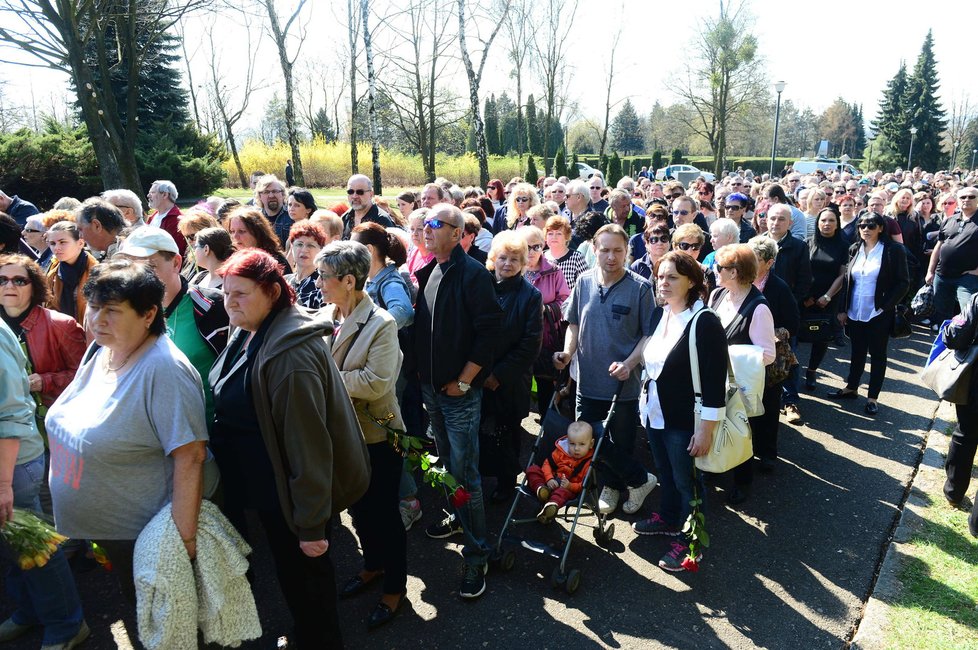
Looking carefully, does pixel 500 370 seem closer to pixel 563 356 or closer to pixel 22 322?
pixel 563 356

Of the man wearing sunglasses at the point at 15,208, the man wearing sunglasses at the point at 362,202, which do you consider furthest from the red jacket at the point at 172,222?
the man wearing sunglasses at the point at 15,208

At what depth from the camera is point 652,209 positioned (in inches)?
248

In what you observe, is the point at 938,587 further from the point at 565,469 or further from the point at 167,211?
the point at 167,211

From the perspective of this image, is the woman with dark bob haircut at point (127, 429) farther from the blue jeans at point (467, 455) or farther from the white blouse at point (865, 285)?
the white blouse at point (865, 285)

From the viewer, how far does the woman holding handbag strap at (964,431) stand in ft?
13.9

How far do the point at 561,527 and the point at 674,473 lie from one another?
2.96 ft

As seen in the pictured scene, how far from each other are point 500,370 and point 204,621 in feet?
7.14

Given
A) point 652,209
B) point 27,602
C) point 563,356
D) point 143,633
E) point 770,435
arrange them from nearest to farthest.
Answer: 1. point 143,633
2. point 27,602
3. point 563,356
4. point 770,435
5. point 652,209

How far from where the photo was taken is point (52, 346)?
3.62 metres

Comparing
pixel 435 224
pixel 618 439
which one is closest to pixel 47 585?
pixel 435 224

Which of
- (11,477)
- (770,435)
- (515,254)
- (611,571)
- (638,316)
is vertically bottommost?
(611,571)

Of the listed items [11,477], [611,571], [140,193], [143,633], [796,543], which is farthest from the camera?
[140,193]

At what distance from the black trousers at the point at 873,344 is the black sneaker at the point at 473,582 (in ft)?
16.0

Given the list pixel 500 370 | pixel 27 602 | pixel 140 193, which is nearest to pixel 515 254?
pixel 500 370
